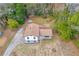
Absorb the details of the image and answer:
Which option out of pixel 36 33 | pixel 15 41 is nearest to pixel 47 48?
pixel 36 33

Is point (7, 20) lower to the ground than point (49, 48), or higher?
higher

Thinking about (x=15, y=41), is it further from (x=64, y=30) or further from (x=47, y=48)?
(x=64, y=30)

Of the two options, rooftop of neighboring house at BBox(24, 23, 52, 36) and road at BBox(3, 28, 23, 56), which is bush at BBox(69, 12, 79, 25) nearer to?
rooftop of neighboring house at BBox(24, 23, 52, 36)

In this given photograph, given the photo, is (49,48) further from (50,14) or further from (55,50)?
(50,14)

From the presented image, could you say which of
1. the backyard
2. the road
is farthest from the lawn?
the road

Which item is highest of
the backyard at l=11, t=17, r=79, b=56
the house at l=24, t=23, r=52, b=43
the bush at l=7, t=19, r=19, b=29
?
the bush at l=7, t=19, r=19, b=29

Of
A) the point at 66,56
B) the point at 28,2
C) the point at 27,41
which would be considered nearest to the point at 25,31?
the point at 27,41

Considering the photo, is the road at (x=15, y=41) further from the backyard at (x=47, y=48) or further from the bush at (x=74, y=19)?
the bush at (x=74, y=19)
